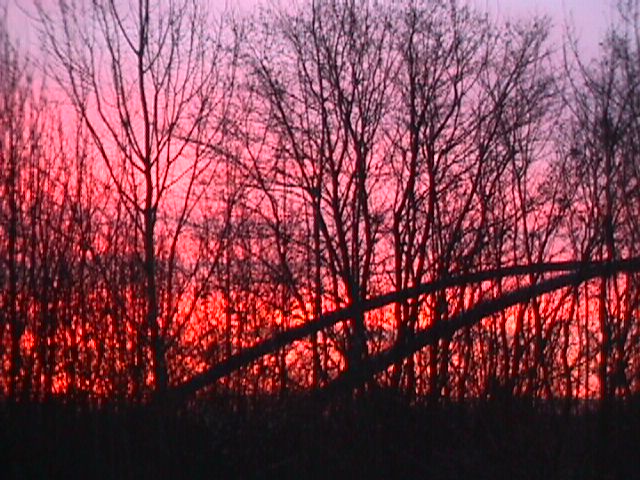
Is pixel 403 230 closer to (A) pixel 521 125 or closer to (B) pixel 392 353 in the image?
(A) pixel 521 125

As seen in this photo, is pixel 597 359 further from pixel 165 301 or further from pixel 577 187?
pixel 165 301

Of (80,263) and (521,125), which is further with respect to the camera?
(521,125)

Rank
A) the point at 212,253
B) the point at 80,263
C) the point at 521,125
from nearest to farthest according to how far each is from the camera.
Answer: the point at 80,263
the point at 212,253
the point at 521,125

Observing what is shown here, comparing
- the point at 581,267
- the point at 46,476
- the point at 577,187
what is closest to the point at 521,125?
the point at 577,187

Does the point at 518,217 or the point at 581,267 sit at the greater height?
the point at 518,217

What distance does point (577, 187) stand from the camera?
17188 mm

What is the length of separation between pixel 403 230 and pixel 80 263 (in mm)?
5655

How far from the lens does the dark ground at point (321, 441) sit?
13.5m

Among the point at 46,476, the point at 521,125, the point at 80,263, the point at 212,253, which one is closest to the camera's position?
the point at 46,476

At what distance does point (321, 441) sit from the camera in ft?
→ 45.1

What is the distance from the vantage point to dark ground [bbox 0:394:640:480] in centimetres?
1348

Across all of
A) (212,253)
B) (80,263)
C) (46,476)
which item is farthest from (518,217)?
(46,476)

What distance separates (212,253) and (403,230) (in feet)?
Answer: 10.8

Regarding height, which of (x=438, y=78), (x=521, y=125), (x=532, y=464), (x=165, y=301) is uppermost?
(x=438, y=78)
